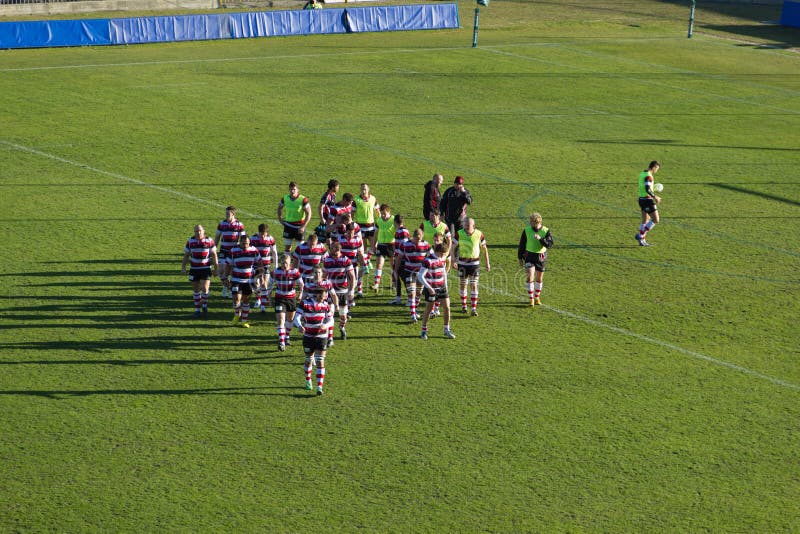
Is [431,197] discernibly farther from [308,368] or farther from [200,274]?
[308,368]

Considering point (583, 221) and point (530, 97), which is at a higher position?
point (530, 97)

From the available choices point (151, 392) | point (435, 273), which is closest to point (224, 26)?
point (435, 273)

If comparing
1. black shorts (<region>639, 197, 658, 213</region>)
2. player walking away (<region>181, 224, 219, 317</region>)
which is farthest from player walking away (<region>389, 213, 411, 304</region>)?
black shorts (<region>639, 197, 658, 213</region>)

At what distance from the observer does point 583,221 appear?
27.6 meters

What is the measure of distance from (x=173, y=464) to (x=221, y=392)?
2428 millimetres

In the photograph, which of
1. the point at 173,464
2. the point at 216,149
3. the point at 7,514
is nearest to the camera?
the point at 7,514

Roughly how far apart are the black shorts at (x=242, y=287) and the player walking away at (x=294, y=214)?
3977 mm

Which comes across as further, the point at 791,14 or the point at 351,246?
the point at 791,14

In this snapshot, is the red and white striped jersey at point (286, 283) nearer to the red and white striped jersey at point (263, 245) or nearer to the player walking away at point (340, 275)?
the player walking away at point (340, 275)

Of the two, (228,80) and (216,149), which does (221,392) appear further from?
(228,80)

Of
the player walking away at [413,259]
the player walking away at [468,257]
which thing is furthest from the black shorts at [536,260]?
the player walking away at [413,259]

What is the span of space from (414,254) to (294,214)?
417 cm

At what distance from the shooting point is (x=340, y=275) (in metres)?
19.1


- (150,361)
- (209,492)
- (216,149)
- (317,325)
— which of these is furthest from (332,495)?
(216,149)
